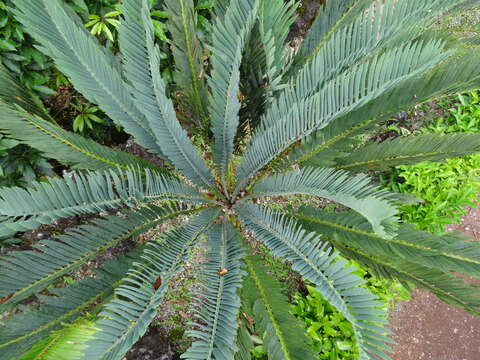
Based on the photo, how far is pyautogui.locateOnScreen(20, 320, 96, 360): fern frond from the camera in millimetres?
1465

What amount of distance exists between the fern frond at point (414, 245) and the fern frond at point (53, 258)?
957mm

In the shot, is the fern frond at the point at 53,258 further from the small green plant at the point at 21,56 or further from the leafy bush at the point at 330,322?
the leafy bush at the point at 330,322

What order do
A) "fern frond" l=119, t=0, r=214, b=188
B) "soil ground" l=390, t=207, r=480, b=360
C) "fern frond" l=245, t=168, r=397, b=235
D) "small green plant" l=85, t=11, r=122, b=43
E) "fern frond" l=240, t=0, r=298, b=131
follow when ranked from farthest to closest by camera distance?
"soil ground" l=390, t=207, r=480, b=360
"small green plant" l=85, t=11, r=122, b=43
"fern frond" l=240, t=0, r=298, b=131
"fern frond" l=119, t=0, r=214, b=188
"fern frond" l=245, t=168, r=397, b=235

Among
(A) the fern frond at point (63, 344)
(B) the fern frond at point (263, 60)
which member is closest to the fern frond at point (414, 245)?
(B) the fern frond at point (263, 60)

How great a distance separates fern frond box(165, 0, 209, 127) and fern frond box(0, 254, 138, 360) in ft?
3.21

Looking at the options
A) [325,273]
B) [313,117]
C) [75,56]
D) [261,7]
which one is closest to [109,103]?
[75,56]

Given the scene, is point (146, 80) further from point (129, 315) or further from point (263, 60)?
point (129, 315)

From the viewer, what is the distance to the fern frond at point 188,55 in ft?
5.87

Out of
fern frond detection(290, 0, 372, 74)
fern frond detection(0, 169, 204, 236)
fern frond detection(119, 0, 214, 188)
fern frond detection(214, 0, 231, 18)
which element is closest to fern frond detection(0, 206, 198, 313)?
fern frond detection(0, 169, 204, 236)

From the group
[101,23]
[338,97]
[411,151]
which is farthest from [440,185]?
[101,23]

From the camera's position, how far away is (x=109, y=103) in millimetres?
1679

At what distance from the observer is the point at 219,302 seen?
1324mm

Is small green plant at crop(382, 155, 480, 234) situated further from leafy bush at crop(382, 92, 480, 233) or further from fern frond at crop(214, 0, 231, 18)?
fern frond at crop(214, 0, 231, 18)

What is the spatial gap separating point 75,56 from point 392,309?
2.56 metres
